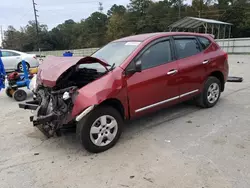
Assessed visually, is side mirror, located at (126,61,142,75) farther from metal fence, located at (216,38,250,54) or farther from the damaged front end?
metal fence, located at (216,38,250,54)

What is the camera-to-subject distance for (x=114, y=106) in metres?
3.76

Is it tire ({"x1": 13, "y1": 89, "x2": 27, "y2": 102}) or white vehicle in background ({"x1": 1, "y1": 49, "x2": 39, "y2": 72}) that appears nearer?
tire ({"x1": 13, "y1": 89, "x2": 27, "y2": 102})

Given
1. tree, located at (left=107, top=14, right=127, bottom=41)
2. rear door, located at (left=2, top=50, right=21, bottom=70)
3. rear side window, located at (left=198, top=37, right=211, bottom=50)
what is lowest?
rear door, located at (left=2, top=50, right=21, bottom=70)

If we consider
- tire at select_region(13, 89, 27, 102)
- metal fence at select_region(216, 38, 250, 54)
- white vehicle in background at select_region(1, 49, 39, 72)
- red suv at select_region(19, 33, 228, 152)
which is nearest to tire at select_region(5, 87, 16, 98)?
tire at select_region(13, 89, 27, 102)

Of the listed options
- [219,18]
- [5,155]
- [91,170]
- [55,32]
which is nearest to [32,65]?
[5,155]

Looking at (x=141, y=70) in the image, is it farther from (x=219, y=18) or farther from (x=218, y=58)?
(x=219, y=18)

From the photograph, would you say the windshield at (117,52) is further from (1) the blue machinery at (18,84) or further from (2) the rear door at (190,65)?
(1) the blue machinery at (18,84)

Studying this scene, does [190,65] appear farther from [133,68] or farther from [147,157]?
[147,157]

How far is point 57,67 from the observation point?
3674mm

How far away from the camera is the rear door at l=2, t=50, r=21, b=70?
45.4ft

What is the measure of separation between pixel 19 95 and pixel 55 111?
4.22 m

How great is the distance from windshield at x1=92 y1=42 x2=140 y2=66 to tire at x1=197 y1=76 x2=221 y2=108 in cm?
199

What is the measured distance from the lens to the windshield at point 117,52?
4.02m

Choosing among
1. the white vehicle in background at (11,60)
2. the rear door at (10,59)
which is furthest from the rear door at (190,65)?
the rear door at (10,59)
